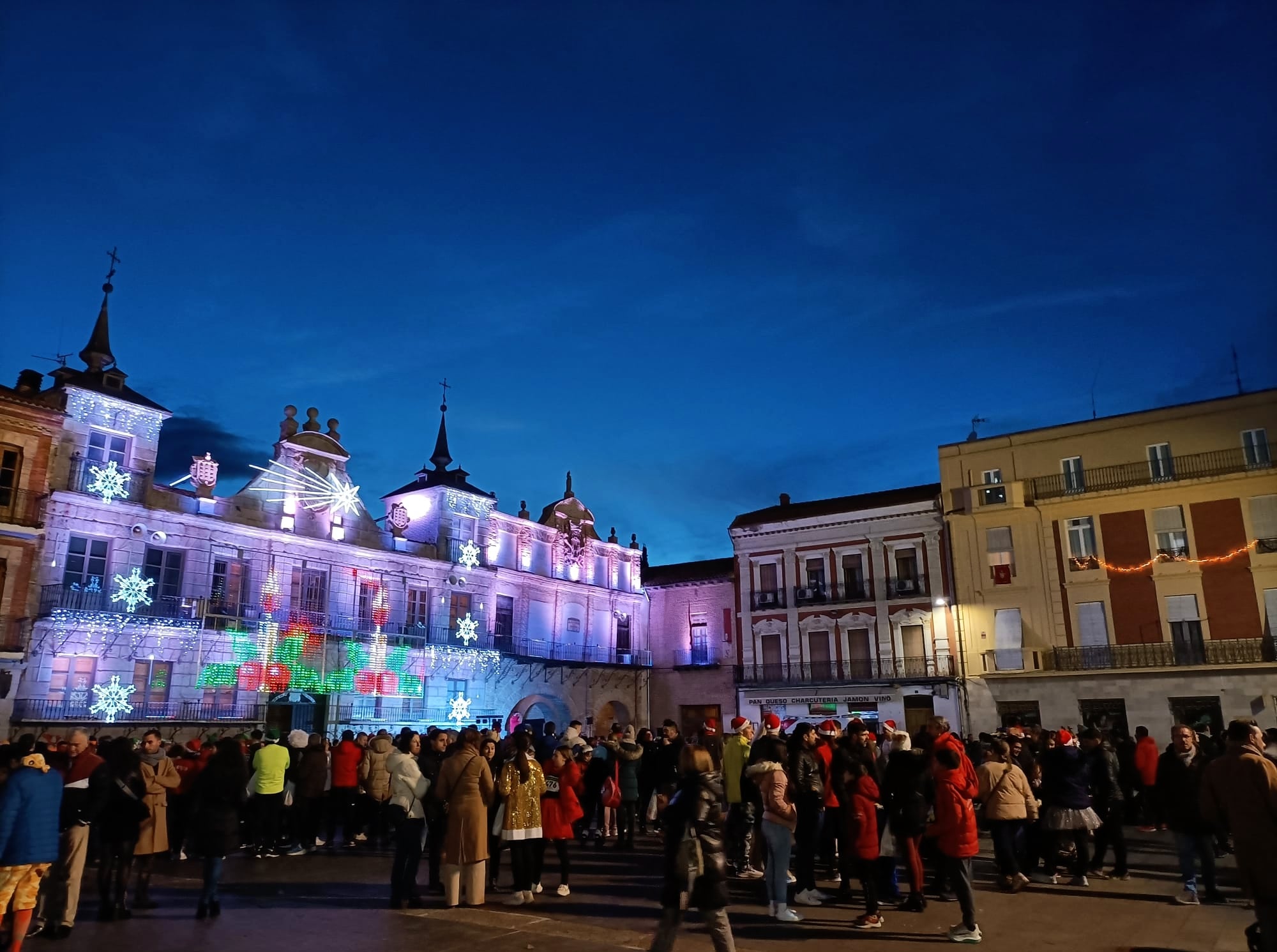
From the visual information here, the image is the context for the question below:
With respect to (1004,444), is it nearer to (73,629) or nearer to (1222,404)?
(1222,404)

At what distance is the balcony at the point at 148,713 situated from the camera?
2223 centimetres

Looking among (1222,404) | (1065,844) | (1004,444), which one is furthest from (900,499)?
(1065,844)

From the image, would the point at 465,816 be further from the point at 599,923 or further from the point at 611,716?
the point at 611,716

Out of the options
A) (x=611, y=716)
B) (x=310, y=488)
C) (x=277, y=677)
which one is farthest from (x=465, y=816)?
(x=611, y=716)

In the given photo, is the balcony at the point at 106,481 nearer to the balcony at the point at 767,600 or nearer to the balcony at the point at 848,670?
the balcony at the point at 848,670

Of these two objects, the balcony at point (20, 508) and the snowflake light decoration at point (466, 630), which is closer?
the balcony at point (20, 508)

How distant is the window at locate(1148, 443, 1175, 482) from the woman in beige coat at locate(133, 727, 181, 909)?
29.2 m

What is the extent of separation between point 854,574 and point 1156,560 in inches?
402

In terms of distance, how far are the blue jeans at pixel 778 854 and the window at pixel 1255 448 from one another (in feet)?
84.4

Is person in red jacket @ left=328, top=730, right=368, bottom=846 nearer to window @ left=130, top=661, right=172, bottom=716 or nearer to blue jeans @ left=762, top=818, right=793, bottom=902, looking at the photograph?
blue jeans @ left=762, top=818, right=793, bottom=902

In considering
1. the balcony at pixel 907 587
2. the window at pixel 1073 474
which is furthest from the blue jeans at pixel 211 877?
the window at pixel 1073 474

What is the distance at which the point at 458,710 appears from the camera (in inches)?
1277

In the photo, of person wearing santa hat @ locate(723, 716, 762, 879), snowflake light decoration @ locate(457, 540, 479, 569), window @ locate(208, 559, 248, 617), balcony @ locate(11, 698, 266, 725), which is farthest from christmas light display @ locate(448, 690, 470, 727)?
person wearing santa hat @ locate(723, 716, 762, 879)

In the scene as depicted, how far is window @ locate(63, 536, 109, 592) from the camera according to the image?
77.8 feet
